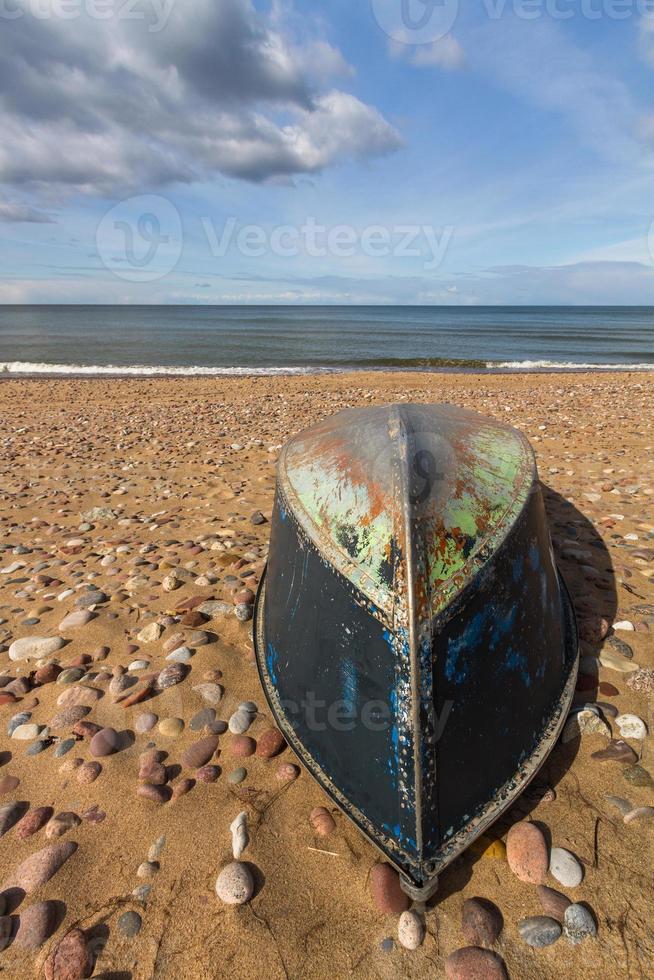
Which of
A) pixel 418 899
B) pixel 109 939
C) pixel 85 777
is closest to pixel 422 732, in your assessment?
pixel 418 899

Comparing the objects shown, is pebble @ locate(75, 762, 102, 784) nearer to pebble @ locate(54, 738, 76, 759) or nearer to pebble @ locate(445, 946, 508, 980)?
pebble @ locate(54, 738, 76, 759)

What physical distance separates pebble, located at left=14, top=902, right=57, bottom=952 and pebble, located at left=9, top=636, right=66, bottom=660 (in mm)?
1806

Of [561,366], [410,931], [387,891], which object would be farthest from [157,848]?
[561,366]

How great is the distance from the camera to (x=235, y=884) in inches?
80.7

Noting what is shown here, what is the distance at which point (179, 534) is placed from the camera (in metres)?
5.48

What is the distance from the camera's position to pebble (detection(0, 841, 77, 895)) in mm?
2100

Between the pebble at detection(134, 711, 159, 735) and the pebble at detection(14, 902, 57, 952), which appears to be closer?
the pebble at detection(14, 902, 57, 952)

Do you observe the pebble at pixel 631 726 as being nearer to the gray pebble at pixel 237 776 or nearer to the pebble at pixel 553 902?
the pebble at pixel 553 902

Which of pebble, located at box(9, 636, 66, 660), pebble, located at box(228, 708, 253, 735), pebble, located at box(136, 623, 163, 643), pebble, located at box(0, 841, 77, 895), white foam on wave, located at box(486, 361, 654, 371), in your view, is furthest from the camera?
white foam on wave, located at box(486, 361, 654, 371)

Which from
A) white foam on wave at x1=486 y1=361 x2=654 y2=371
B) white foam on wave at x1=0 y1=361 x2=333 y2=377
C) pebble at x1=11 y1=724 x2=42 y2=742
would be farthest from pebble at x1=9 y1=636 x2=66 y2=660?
white foam on wave at x1=486 y1=361 x2=654 y2=371

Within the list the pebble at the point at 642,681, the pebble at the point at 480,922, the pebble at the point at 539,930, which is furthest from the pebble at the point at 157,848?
the pebble at the point at 642,681

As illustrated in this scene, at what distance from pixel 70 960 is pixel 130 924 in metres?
0.21

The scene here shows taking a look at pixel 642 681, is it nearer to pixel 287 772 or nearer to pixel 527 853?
pixel 527 853

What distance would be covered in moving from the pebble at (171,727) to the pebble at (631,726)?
7.93ft
